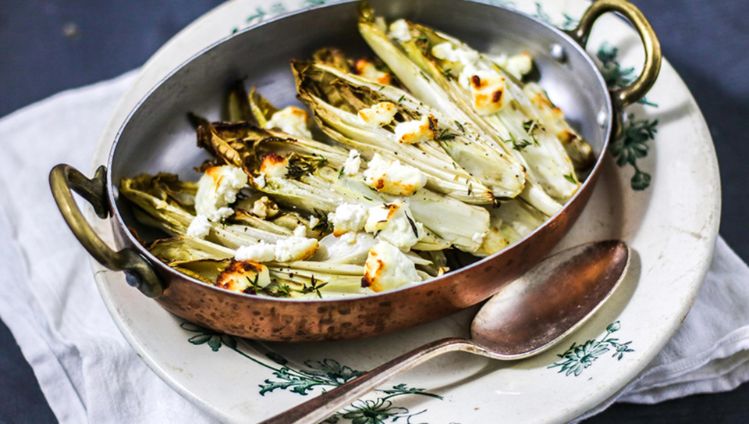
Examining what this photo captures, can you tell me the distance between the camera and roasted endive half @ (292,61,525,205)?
1.96 meters

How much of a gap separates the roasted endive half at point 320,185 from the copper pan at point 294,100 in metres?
0.16

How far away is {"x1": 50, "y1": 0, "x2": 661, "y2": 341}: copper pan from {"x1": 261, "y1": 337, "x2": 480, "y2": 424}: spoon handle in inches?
4.1

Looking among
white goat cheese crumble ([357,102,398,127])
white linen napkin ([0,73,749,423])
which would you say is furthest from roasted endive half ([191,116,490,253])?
white linen napkin ([0,73,749,423])

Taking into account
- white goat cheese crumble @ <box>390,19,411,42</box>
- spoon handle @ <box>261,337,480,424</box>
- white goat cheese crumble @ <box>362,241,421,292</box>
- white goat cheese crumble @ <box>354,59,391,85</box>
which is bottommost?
spoon handle @ <box>261,337,480,424</box>

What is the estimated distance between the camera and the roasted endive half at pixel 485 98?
6.77 ft

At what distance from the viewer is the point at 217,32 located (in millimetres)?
2686

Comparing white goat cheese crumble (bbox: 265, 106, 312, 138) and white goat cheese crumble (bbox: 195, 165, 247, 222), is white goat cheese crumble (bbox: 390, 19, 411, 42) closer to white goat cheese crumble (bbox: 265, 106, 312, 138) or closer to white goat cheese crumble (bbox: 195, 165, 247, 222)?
white goat cheese crumble (bbox: 265, 106, 312, 138)

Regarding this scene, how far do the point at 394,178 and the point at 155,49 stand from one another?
1642 mm

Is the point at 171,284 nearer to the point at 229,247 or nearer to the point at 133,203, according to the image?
the point at 229,247

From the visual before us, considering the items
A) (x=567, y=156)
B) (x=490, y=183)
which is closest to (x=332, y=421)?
(x=490, y=183)

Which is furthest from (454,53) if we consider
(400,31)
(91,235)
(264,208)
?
(91,235)

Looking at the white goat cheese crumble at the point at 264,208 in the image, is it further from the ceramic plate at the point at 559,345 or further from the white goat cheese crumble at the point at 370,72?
the white goat cheese crumble at the point at 370,72

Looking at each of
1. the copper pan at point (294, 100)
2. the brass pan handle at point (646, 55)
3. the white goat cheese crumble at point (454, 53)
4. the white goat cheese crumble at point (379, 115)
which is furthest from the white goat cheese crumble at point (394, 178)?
the brass pan handle at point (646, 55)

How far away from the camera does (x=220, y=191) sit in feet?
6.40
